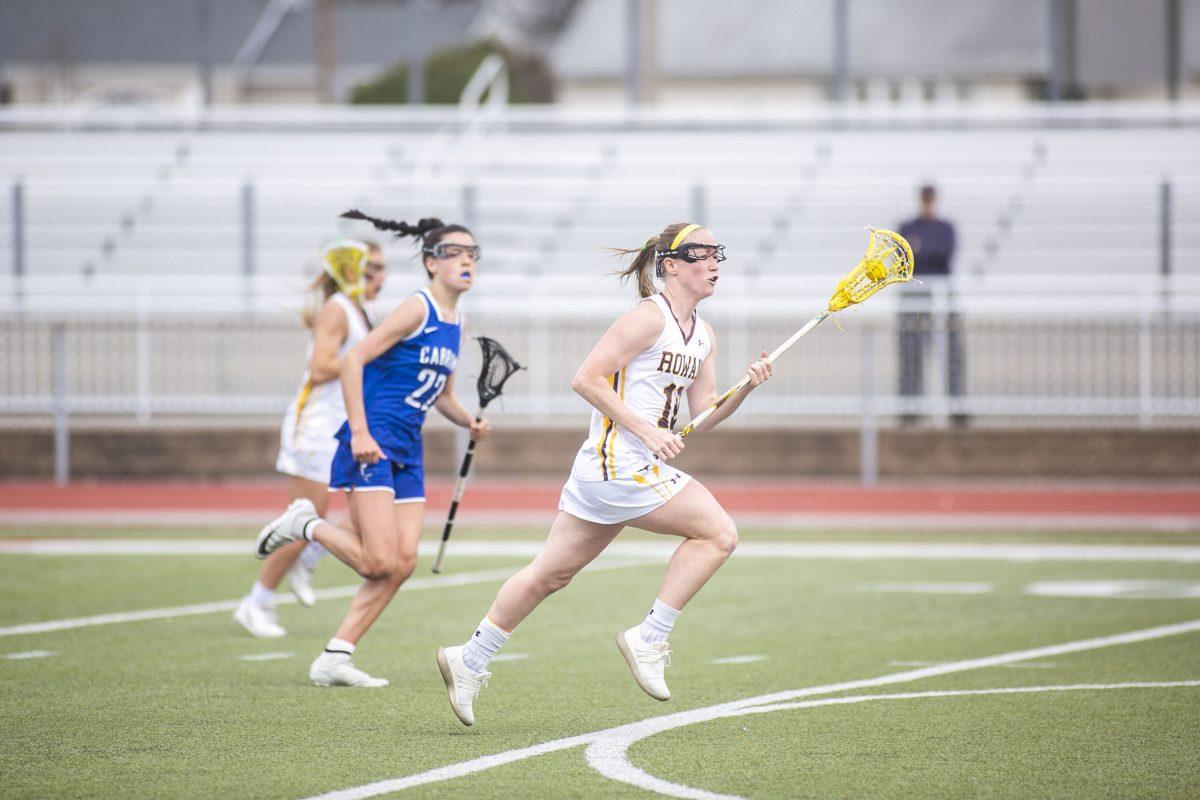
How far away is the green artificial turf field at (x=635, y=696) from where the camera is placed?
605cm

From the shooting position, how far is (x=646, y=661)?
6.95 meters

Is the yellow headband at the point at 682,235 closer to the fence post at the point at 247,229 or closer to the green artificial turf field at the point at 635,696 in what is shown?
the green artificial turf field at the point at 635,696

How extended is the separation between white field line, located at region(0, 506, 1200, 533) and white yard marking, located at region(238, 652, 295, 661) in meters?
6.51

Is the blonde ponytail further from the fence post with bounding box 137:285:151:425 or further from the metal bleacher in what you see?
the metal bleacher

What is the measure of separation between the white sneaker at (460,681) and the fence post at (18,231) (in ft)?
52.6

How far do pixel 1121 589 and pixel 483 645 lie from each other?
597 centimetres

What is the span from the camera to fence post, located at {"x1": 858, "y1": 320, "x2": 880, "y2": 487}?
18125 millimetres

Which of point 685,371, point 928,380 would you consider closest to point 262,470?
point 928,380

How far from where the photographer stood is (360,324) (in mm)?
9359

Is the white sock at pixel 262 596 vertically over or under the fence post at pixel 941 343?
under

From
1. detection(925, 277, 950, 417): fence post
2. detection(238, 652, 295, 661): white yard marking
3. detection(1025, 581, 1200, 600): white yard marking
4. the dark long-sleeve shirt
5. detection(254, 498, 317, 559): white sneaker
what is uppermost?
the dark long-sleeve shirt

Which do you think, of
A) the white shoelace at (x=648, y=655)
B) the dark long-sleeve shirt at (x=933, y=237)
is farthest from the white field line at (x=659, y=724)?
the dark long-sleeve shirt at (x=933, y=237)

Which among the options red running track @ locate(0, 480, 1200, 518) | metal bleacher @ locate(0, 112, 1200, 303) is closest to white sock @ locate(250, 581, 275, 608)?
red running track @ locate(0, 480, 1200, 518)

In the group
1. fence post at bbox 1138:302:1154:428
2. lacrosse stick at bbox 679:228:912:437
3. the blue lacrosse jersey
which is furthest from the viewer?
fence post at bbox 1138:302:1154:428
